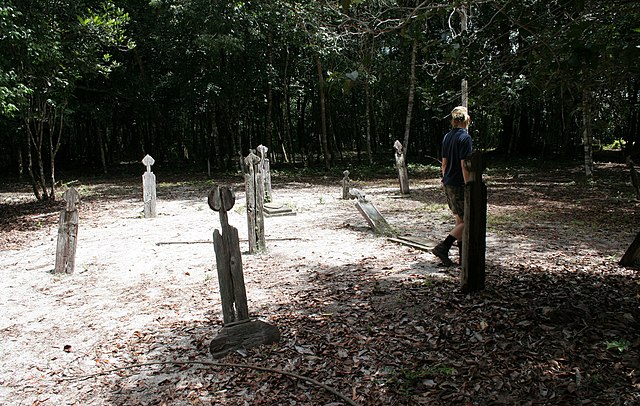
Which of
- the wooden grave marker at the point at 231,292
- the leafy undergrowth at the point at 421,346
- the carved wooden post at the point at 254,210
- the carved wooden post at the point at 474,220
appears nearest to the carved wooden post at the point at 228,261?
the wooden grave marker at the point at 231,292

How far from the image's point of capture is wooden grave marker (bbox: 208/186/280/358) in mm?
4621

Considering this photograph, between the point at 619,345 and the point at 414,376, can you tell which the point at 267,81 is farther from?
the point at 619,345

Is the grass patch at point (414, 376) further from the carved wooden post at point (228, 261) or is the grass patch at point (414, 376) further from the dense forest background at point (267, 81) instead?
the dense forest background at point (267, 81)

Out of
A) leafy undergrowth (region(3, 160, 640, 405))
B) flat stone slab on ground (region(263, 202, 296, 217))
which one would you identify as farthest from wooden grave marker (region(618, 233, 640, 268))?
flat stone slab on ground (region(263, 202, 296, 217))

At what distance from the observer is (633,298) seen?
5102mm

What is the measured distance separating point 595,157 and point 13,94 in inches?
1125

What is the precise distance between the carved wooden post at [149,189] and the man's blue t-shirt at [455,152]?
8.74 m

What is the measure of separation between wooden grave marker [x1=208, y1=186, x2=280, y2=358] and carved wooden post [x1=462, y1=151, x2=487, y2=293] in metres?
2.15

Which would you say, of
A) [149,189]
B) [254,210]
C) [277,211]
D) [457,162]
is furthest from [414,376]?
[149,189]

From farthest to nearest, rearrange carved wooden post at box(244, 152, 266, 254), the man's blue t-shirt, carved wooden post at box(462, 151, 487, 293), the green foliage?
carved wooden post at box(244, 152, 266, 254) → the man's blue t-shirt → carved wooden post at box(462, 151, 487, 293) → the green foliage

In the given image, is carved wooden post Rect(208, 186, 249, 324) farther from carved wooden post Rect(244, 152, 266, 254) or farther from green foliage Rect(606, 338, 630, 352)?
carved wooden post Rect(244, 152, 266, 254)

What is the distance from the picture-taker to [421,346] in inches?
173

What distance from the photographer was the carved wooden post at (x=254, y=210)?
8.62 m

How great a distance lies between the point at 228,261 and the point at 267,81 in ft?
68.7
